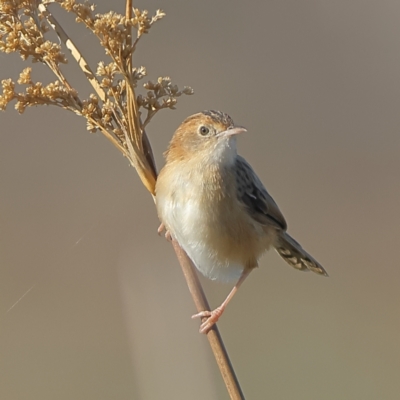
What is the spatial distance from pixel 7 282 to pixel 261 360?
9.34 ft

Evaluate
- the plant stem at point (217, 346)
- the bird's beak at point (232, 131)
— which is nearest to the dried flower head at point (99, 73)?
the plant stem at point (217, 346)

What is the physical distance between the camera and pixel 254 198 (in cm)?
278

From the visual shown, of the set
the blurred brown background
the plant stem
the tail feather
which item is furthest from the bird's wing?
the blurred brown background

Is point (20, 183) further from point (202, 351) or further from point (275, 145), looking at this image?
point (202, 351)

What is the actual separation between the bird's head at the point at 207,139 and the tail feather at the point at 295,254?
1.93ft

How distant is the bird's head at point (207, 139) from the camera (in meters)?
2.57

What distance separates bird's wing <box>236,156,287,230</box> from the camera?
8.91 feet

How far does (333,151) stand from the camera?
8.12 meters

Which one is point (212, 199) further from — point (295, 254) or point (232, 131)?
point (295, 254)

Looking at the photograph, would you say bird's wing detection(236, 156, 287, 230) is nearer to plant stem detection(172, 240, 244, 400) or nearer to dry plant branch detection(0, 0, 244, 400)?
plant stem detection(172, 240, 244, 400)

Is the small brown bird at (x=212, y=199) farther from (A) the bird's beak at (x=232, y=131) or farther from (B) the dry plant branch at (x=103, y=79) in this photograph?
(B) the dry plant branch at (x=103, y=79)

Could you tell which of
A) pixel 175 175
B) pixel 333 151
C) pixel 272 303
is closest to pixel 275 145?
pixel 333 151

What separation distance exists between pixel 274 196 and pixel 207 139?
465 centimetres

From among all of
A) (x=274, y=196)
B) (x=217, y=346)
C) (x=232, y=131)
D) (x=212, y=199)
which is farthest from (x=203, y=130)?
(x=274, y=196)
